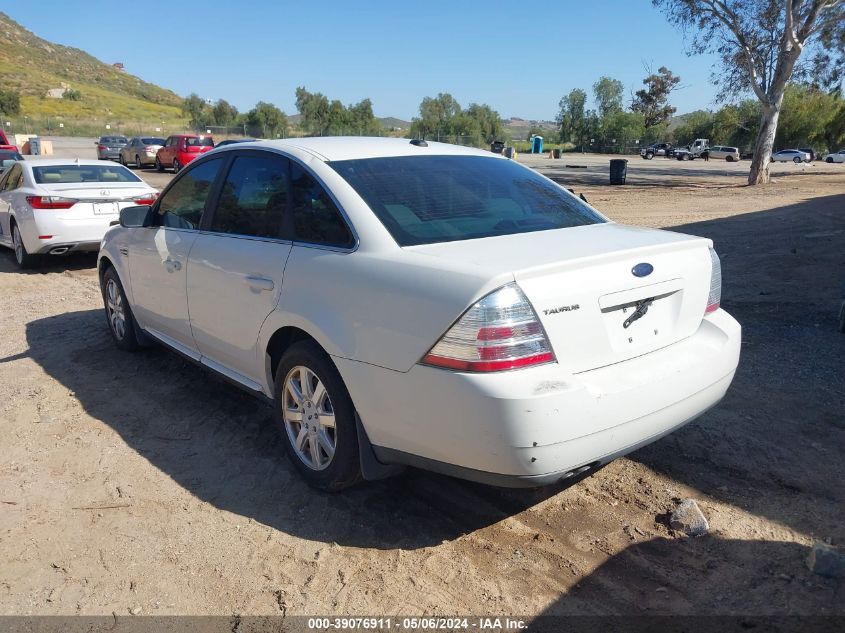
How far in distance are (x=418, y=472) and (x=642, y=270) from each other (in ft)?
5.51

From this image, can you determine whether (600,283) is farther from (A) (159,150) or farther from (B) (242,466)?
(A) (159,150)

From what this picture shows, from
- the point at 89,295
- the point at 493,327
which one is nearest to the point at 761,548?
the point at 493,327

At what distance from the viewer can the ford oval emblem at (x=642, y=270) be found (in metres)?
2.97

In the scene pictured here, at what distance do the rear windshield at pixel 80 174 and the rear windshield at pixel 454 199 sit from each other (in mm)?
7702

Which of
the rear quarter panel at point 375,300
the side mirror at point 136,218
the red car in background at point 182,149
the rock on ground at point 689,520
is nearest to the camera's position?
the rear quarter panel at point 375,300

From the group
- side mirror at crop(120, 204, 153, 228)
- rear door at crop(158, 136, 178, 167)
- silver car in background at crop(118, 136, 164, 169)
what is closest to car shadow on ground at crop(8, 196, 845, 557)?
side mirror at crop(120, 204, 153, 228)

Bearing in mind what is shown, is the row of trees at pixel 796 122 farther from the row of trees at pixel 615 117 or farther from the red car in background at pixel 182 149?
the red car in background at pixel 182 149

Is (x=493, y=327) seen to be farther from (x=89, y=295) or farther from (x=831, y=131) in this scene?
(x=831, y=131)

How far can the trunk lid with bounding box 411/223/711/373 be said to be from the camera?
2721 millimetres

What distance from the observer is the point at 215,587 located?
2873 millimetres

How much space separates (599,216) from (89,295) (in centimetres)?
650

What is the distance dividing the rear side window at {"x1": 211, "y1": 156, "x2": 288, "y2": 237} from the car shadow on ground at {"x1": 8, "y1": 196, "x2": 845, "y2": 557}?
4.29 ft

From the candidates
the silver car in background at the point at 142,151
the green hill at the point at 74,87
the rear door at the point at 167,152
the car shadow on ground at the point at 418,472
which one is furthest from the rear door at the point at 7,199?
the green hill at the point at 74,87

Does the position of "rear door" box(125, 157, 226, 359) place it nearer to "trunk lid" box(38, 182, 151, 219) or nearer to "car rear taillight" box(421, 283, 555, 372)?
"car rear taillight" box(421, 283, 555, 372)
